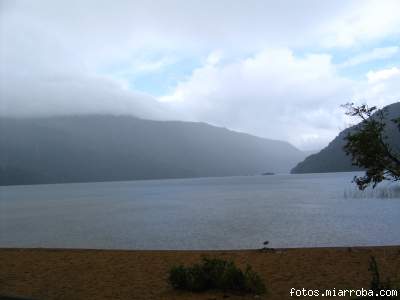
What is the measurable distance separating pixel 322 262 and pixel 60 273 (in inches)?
370

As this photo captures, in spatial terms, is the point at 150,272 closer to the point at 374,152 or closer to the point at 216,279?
the point at 216,279

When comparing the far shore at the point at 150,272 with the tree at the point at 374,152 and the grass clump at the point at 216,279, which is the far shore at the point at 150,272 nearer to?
the grass clump at the point at 216,279

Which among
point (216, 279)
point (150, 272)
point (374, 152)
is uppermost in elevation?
A: point (374, 152)

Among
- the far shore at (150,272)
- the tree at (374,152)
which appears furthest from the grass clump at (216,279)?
the tree at (374,152)

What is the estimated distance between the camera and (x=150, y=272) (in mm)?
15312

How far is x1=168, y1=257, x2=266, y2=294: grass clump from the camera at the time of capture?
1130 cm

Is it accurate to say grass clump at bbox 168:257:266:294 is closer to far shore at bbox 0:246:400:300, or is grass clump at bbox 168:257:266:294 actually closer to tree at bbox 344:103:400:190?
far shore at bbox 0:246:400:300

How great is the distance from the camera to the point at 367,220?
4469 centimetres

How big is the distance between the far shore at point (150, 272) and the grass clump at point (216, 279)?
0.26m

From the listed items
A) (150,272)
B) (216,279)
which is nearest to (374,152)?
(216,279)

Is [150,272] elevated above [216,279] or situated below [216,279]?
below

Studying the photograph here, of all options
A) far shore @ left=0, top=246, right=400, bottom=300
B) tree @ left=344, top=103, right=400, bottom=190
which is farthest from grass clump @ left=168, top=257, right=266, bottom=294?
tree @ left=344, top=103, right=400, bottom=190

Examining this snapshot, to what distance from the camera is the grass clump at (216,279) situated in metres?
11.3

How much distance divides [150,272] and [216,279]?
437 cm
